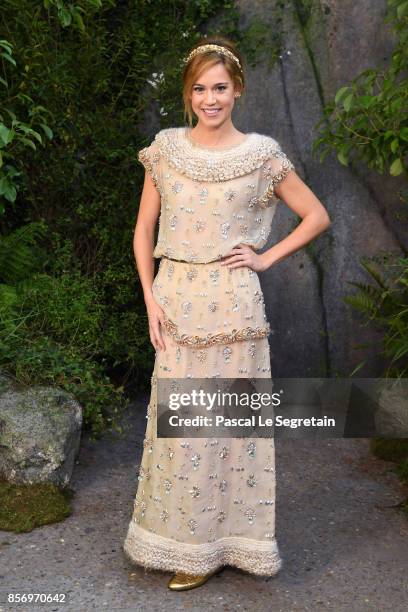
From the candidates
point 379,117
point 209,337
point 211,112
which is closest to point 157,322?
point 209,337

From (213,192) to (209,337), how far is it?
547 millimetres

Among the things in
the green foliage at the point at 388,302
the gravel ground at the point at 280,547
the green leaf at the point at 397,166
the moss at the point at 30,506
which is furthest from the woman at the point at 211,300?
the green foliage at the point at 388,302

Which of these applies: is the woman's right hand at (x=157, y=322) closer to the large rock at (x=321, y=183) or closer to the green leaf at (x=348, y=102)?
the green leaf at (x=348, y=102)

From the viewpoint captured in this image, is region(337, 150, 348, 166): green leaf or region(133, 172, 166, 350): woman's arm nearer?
region(133, 172, 166, 350): woman's arm

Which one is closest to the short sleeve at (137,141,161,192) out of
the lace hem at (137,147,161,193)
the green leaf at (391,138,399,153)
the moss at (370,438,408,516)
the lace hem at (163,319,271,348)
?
the lace hem at (137,147,161,193)

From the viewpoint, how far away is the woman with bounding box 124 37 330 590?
338 centimetres

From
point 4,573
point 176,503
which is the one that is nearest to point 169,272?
point 176,503

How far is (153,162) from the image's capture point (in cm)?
353

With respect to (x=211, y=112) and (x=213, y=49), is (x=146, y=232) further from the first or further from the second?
(x=213, y=49)

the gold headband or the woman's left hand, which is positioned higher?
the gold headband

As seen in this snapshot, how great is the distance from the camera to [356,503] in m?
4.64

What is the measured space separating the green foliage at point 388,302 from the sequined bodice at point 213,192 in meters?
1.85

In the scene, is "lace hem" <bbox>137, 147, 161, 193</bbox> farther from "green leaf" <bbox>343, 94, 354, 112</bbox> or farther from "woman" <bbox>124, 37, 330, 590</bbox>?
"green leaf" <bbox>343, 94, 354, 112</bbox>

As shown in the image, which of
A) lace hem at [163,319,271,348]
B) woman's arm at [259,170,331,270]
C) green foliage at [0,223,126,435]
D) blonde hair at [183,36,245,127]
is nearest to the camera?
blonde hair at [183,36,245,127]
